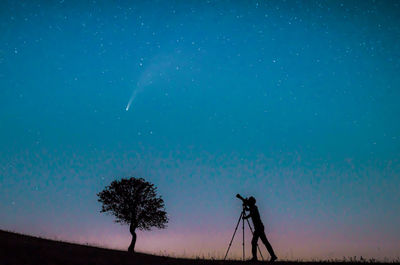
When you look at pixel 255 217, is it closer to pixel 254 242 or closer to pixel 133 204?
pixel 254 242

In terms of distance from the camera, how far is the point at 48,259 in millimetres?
10031

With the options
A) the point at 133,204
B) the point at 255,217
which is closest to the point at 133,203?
the point at 133,204

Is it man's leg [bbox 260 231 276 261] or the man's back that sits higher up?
the man's back

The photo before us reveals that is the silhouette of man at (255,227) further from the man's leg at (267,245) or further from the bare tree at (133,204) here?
the bare tree at (133,204)

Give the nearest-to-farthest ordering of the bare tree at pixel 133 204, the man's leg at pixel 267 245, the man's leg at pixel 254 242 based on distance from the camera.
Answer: the man's leg at pixel 267 245 < the man's leg at pixel 254 242 < the bare tree at pixel 133 204

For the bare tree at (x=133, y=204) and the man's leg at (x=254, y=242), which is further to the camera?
the bare tree at (x=133, y=204)

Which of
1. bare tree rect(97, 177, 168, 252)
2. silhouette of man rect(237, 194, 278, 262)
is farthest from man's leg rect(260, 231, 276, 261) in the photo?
bare tree rect(97, 177, 168, 252)

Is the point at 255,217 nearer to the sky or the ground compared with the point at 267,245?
nearer to the sky

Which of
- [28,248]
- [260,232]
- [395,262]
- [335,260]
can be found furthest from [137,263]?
[395,262]

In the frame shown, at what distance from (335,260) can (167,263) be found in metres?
7.36

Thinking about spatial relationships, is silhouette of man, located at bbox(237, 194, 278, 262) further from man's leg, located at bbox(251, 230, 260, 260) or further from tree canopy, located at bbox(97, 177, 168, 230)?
tree canopy, located at bbox(97, 177, 168, 230)

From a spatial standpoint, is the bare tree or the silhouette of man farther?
the bare tree

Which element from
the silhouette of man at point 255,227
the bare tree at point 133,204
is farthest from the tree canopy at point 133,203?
the silhouette of man at point 255,227

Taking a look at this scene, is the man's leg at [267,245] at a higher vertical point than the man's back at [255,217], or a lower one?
lower
